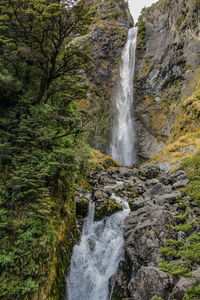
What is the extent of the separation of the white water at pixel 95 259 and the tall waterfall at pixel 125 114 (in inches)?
670

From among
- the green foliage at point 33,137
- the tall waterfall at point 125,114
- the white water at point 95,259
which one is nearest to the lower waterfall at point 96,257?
the white water at point 95,259

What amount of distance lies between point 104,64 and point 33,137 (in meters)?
29.5

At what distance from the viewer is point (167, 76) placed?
23.7 metres

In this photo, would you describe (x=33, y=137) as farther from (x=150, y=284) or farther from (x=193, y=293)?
(x=193, y=293)

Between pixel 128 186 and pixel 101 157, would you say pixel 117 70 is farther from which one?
pixel 128 186

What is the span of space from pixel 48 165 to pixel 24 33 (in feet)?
14.5

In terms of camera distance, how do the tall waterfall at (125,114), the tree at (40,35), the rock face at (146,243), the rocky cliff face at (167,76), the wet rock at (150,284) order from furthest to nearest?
the tall waterfall at (125,114) < the rocky cliff face at (167,76) < the tree at (40,35) < the rock face at (146,243) < the wet rock at (150,284)

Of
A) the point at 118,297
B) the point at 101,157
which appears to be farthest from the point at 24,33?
the point at 101,157

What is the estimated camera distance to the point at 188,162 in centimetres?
1143

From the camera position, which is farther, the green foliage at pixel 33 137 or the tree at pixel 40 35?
the tree at pixel 40 35

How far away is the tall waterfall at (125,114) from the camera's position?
84.5ft

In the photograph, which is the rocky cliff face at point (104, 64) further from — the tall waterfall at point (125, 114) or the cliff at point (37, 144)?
the cliff at point (37, 144)

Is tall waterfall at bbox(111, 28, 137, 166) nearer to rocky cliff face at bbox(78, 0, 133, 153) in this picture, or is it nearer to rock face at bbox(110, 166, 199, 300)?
rocky cliff face at bbox(78, 0, 133, 153)

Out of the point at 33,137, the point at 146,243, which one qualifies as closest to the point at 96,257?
the point at 146,243
